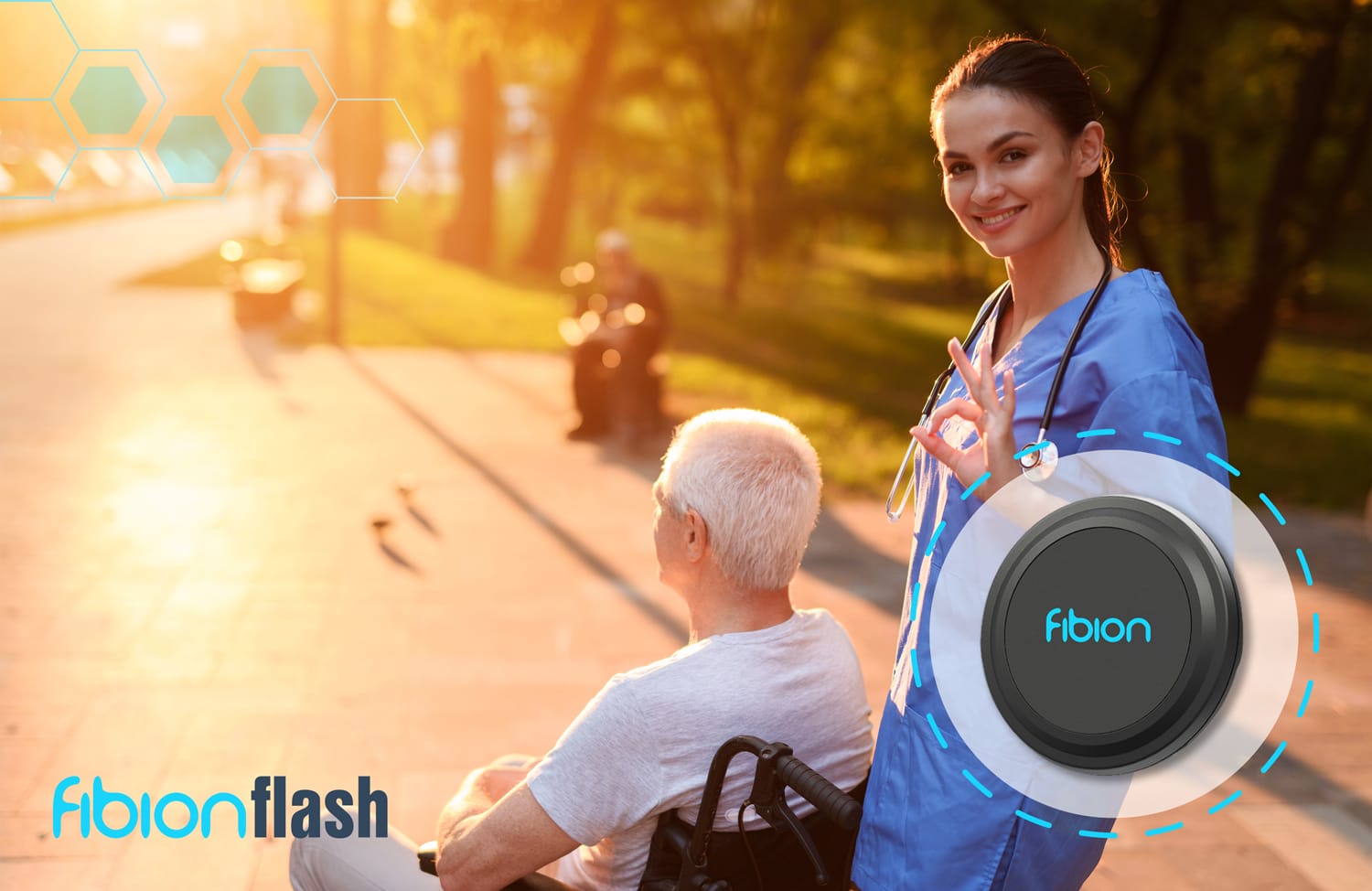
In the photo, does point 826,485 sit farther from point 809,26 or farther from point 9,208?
point 9,208

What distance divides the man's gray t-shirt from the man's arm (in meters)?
0.04

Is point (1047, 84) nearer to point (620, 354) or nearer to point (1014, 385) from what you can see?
point (1014, 385)

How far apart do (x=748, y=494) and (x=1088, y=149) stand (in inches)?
30.0

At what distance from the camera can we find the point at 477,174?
24.2m

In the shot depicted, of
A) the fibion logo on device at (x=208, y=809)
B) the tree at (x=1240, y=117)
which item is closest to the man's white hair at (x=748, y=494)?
the fibion logo on device at (x=208, y=809)

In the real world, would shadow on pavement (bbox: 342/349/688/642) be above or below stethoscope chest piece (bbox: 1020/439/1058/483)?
below

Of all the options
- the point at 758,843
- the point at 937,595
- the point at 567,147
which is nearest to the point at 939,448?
the point at 937,595

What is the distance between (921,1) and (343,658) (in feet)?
50.0

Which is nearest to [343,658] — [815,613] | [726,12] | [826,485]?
[815,613]

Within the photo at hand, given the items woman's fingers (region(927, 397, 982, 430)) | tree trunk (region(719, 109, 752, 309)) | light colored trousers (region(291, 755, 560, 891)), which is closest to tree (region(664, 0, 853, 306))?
tree trunk (region(719, 109, 752, 309))

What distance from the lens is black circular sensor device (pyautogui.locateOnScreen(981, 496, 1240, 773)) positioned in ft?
5.01

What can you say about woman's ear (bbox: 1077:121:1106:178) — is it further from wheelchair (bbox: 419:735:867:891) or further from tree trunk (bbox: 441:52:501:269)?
tree trunk (bbox: 441:52:501:269)

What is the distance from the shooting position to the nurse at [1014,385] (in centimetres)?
174

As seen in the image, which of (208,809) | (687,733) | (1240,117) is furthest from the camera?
(1240,117)
